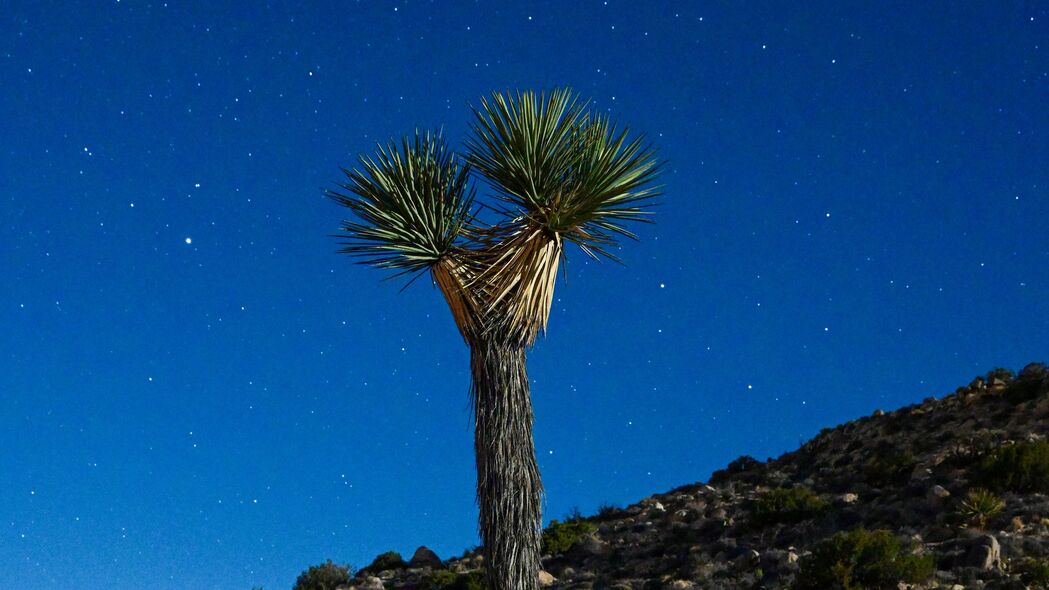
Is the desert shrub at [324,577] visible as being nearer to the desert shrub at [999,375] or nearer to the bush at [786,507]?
the bush at [786,507]

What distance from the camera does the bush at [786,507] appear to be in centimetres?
2045

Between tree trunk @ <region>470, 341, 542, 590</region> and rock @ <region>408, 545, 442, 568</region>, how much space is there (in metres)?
10.4

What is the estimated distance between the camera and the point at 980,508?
17234 mm

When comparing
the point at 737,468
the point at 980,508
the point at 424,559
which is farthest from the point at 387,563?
the point at 980,508

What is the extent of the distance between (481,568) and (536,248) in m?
10.3

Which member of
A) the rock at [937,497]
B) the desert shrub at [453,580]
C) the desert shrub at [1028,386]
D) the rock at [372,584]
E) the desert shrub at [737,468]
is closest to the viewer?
the rock at [937,497]

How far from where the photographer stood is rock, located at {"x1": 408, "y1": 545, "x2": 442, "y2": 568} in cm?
2519

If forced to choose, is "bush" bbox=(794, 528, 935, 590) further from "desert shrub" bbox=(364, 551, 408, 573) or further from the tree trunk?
"desert shrub" bbox=(364, 551, 408, 573)

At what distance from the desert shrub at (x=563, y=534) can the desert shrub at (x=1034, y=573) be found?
1049 centimetres

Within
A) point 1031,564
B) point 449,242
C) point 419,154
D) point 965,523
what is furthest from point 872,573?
point 419,154

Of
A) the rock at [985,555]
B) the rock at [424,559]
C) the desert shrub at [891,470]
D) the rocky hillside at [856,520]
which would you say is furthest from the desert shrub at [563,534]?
the rock at [985,555]

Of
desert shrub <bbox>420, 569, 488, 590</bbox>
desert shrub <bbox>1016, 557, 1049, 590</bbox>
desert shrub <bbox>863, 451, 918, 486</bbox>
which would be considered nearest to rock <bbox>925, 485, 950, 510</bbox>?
desert shrub <bbox>863, 451, 918, 486</bbox>

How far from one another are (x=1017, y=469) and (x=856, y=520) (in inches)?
119

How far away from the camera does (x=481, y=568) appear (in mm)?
22938
